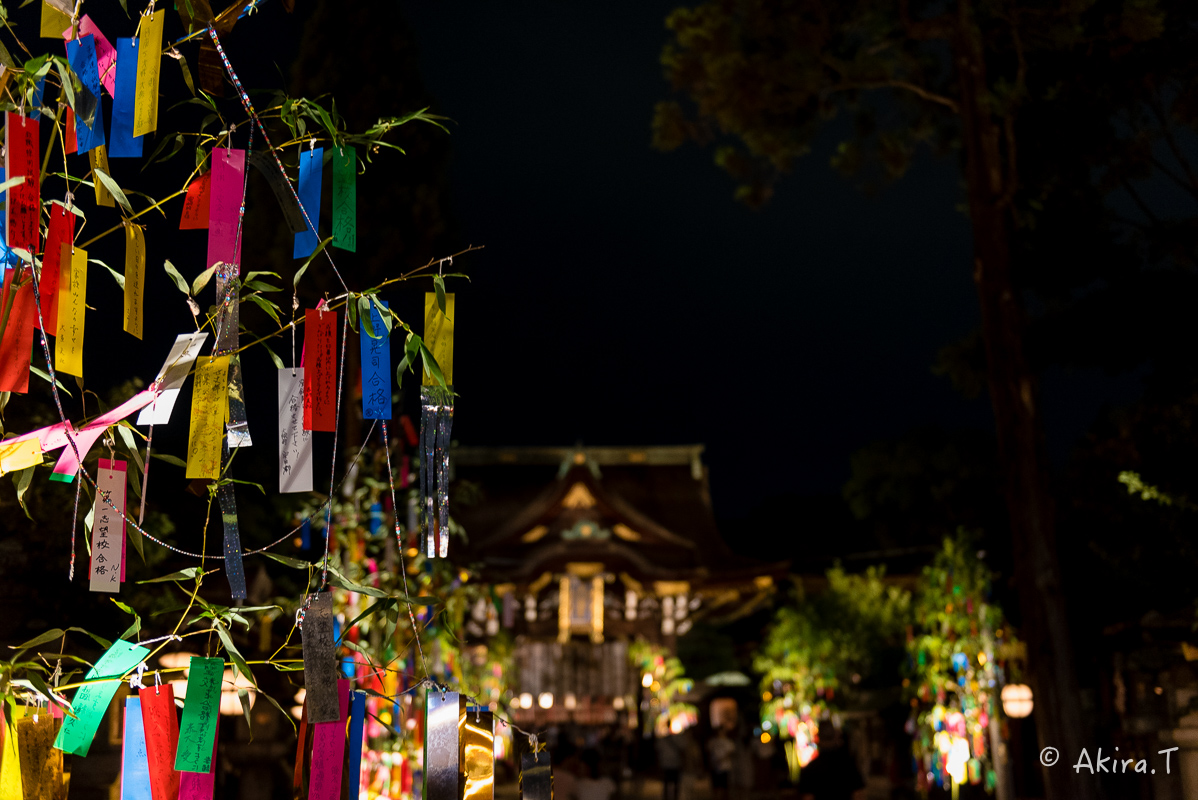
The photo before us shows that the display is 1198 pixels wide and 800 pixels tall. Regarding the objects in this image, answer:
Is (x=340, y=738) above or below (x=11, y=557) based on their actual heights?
below

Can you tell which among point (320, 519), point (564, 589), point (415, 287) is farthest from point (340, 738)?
point (564, 589)

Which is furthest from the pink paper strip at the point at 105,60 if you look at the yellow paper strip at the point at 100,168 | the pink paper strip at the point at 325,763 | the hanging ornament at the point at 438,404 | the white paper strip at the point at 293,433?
the pink paper strip at the point at 325,763

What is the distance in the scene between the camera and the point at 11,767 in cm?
204

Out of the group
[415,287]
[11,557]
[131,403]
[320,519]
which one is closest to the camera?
[131,403]

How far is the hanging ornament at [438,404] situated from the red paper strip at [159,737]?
23.7 inches

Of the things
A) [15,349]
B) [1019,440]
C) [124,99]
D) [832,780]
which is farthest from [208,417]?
[1019,440]

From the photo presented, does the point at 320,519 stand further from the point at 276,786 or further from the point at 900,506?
the point at 900,506

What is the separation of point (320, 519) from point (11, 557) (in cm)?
214

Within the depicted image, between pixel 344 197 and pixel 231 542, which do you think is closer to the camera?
pixel 231 542

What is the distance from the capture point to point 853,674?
1733cm

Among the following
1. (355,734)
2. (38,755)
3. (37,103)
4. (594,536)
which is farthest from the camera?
(594,536)

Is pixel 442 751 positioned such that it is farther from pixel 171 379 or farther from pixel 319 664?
pixel 171 379

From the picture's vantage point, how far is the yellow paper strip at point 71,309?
203 cm

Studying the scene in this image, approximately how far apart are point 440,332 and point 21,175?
86cm
